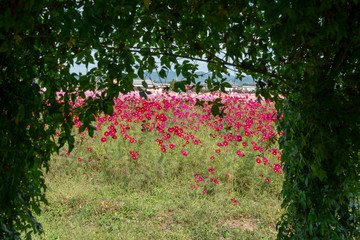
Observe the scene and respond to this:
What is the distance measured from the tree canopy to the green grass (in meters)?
1.22

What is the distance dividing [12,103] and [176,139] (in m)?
3.58

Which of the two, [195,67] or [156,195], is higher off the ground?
[195,67]

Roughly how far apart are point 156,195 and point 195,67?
2394 millimetres

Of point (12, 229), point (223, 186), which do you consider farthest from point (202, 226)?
point (12, 229)

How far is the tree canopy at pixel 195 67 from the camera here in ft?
3.55

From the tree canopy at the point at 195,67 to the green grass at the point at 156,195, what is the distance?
1221 mm

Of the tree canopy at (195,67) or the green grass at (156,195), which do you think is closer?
the tree canopy at (195,67)

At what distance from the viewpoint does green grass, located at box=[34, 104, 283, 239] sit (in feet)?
9.99

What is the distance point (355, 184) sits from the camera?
5.80 ft

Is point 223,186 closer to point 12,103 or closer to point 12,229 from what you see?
point 12,229

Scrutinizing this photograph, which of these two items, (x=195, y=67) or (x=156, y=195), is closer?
(x=195, y=67)

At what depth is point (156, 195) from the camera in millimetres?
3691

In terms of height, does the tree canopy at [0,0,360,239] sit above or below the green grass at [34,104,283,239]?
above

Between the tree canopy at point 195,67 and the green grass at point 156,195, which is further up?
the tree canopy at point 195,67
